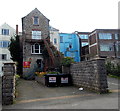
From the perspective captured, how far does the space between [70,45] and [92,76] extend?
1164 inches

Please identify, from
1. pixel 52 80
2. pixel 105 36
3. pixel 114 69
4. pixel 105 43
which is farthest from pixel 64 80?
pixel 105 36

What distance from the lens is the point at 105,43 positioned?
36094 mm

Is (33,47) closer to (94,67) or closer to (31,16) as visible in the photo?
(31,16)

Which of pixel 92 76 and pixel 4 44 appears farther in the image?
pixel 4 44

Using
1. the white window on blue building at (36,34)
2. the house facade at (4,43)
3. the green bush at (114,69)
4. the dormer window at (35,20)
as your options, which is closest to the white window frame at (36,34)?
the white window on blue building at (36,34)

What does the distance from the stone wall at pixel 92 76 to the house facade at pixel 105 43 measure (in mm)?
23835

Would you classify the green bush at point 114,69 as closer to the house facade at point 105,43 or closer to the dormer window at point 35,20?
the house facade at point 105,43

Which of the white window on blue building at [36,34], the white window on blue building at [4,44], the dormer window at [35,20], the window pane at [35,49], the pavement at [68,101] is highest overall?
the dormer window at [35,20]

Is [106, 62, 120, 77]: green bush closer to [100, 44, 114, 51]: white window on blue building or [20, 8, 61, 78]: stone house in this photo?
[20, 8, 61, 78]: stone house

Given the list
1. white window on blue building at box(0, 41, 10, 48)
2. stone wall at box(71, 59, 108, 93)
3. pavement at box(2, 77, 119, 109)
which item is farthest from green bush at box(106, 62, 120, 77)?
white window on blue building at box(0, 41, 10, 48)

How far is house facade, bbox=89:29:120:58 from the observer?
35447 millimetres

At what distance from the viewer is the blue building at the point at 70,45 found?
127 ft

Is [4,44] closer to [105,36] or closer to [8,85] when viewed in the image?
[105,36]

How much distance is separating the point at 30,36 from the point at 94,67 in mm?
19364
